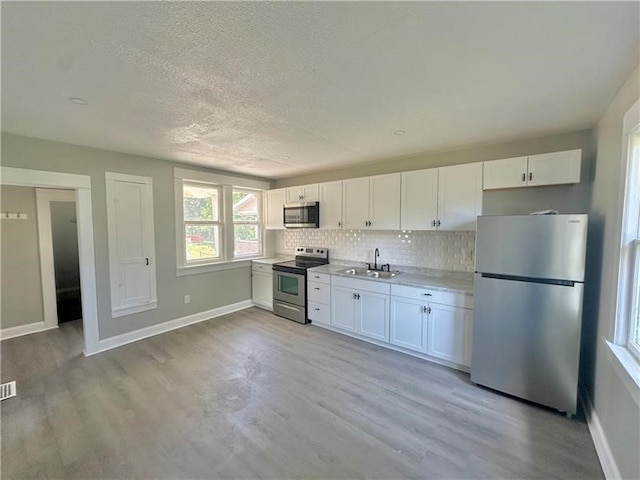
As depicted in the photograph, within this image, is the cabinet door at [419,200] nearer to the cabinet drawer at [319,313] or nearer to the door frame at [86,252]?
the cabinet drawer at [319,313]

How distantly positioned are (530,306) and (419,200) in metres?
1.57

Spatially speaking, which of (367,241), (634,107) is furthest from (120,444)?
(634,107)

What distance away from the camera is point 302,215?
4430 mm

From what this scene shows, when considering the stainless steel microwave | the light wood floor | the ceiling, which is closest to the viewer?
the ceiling

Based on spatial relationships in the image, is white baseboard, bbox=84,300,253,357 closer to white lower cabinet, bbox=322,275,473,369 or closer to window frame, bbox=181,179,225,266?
window frame, bbox=181,179,225,266

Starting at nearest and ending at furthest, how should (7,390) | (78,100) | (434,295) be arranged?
(78,100) → (7,390) → (434,295)

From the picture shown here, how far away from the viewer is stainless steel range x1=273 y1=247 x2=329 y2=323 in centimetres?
418

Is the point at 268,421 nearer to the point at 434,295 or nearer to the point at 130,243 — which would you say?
the point at 434,295

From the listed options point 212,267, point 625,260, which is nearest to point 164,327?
point 212,267

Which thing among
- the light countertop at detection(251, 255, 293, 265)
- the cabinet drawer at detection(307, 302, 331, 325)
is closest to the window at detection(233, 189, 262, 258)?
the light countertop at detection(251, 255, 293, 265)

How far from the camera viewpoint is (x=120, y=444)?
1911 millimetres

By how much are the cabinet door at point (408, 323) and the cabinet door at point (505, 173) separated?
4.90ft

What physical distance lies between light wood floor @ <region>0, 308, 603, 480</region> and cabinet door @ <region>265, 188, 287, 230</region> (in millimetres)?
2403

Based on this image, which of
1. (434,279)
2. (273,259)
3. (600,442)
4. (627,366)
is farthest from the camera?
(273,259)
